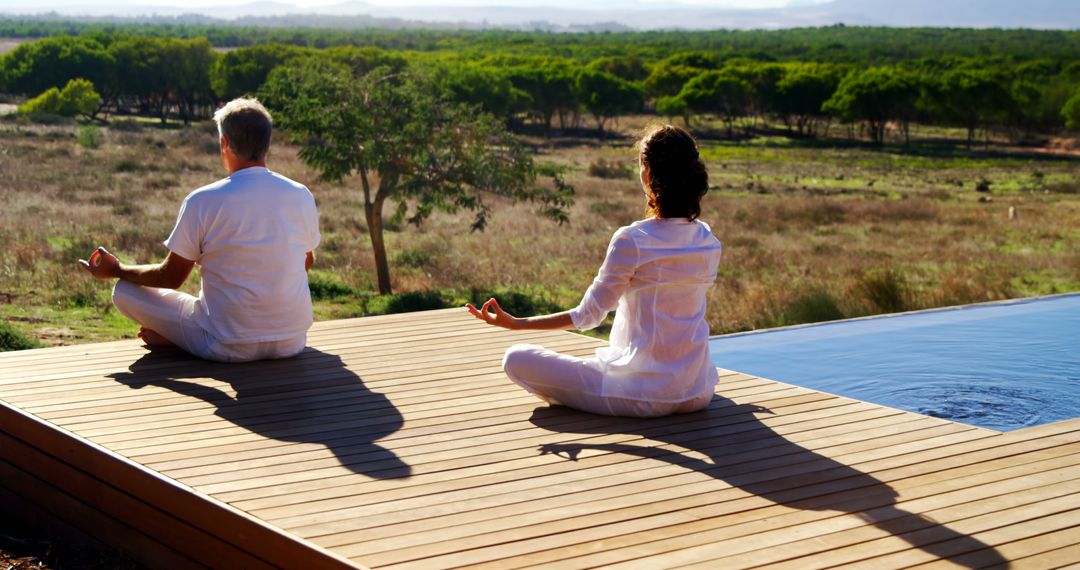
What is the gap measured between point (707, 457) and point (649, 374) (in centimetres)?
50

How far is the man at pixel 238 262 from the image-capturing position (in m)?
5.04

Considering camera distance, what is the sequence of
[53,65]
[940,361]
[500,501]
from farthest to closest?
[53,65] → [940,361] → [500,501]

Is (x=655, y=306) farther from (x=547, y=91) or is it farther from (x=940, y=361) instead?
(x=547, y=91)

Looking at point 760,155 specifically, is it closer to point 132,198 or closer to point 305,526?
point 132,198

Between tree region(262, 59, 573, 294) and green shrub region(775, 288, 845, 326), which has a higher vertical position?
tree region(262, 59, 573, 294)

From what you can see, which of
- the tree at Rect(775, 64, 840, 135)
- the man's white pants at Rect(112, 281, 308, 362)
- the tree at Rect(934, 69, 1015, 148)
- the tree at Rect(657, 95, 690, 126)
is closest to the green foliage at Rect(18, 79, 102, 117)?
the tree at Rect(657, 95, 690, 126)

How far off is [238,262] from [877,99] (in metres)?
61.9

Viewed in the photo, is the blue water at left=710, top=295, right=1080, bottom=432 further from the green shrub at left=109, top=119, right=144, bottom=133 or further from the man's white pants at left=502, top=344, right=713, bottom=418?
the green shrub at left=109, top=119, right=144, bottom=133

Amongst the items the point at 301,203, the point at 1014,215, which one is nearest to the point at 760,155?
the point at 1014,215

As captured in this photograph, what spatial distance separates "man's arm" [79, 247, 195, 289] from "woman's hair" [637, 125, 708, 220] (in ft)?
7.48

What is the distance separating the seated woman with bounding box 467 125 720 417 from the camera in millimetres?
4238

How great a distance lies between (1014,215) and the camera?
25141mm

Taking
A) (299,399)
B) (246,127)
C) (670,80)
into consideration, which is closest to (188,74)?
(670,80)

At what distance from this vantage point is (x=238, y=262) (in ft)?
16.9
